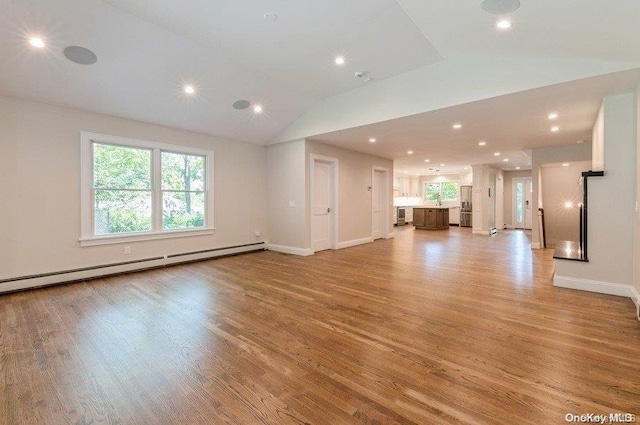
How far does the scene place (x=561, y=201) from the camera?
7.50 meters

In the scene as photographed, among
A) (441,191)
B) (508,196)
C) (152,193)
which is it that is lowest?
(152,193)

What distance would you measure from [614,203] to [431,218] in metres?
7.88

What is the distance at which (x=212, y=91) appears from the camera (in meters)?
4.52

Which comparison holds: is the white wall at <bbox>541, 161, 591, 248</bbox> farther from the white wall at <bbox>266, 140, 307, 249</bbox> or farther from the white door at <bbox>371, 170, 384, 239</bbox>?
the white wall at <bbox>266, 140, 307, 249</bbox>

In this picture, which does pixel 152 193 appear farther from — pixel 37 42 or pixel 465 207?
pixel 465 207

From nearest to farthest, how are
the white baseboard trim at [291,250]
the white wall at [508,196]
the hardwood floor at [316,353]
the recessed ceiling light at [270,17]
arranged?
the hardwood floor at [316,353], the recessed ceiling light at [270,17], the white baseboard trim at [291,250], the white wall at [508,196]

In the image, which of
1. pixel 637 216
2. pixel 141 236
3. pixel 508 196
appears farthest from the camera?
pixel 508 196

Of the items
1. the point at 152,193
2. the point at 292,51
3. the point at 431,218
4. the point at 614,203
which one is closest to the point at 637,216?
the point at 614,203

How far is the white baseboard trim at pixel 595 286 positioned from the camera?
11.2 ft

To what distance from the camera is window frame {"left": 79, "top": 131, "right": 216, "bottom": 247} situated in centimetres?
427

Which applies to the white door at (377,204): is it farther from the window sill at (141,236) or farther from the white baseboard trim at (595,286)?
the white baseboard trim at (595,286)

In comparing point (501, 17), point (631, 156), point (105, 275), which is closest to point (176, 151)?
point (105, 275)

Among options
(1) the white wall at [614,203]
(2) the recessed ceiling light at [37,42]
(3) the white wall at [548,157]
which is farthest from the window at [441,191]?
(2) the recessed ceiling light at [37,42]

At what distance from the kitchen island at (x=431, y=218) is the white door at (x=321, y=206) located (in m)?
6.14
